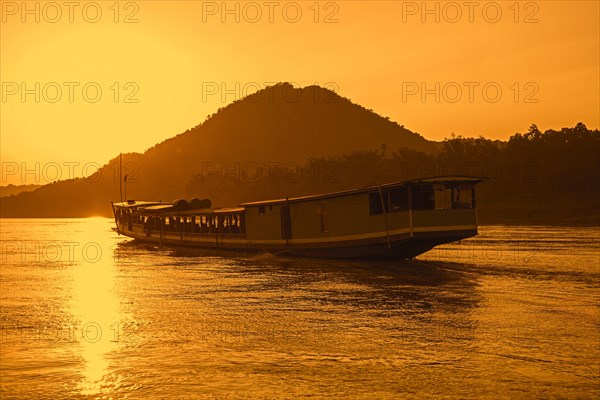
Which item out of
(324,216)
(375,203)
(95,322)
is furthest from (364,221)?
(95,322)

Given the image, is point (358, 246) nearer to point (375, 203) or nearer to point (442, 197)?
point (375, 203)

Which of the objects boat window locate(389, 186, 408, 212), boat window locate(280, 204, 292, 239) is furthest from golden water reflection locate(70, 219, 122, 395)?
boat window locate(389, 186, 408, 212)

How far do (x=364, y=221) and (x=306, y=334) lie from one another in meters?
19.4

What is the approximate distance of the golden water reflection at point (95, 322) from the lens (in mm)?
14484

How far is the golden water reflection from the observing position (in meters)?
14.5

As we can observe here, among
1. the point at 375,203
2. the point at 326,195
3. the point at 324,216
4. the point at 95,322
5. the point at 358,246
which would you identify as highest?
the point at 326,195

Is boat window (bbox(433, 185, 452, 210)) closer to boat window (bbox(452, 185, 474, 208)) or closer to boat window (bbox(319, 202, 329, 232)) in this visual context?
boat window (bbox(452, 185, 474, 208))

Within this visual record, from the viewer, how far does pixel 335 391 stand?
1342 centimetres

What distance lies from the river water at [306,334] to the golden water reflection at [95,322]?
0.07 meters

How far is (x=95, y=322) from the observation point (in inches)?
856

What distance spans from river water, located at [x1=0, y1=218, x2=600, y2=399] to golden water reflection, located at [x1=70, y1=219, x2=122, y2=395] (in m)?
0.07

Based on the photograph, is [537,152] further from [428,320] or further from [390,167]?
[428,320]

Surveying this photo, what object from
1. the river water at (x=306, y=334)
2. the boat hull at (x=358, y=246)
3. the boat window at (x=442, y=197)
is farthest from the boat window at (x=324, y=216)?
the boat window at (x=442, y=197)

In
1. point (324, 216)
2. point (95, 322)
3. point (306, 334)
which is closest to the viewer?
point (306, 334)
